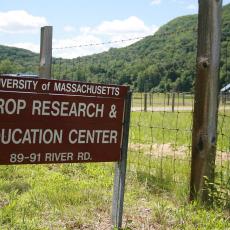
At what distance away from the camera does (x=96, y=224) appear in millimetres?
4305

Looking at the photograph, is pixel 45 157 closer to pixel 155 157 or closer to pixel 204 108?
pixel 204 108

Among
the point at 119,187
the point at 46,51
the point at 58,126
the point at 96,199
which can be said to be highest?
the point at 46,51

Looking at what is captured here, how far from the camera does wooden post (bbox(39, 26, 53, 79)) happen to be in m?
6.91

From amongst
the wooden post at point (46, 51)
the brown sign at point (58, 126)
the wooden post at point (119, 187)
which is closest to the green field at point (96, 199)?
the wooden post at point (119, 187)

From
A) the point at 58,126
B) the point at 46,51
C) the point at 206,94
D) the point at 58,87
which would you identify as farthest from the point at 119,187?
the point at 46,51

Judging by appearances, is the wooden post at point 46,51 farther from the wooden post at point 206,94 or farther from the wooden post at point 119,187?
the wooden post at point 119,187

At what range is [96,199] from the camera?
5008mm

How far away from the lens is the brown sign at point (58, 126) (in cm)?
355

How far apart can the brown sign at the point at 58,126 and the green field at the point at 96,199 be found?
29.8 inches

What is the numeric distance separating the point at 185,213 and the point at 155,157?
369 cm

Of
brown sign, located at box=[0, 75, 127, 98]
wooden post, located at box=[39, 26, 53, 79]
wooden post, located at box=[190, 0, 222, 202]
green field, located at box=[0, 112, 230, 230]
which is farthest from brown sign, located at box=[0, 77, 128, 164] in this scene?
wooden post, located at box=[39, 26, 53, 79]

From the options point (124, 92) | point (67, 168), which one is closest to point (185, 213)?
point (124, 92)

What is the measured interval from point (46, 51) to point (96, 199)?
2.77 m

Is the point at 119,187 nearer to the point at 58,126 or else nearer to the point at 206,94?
the point at 58,126
